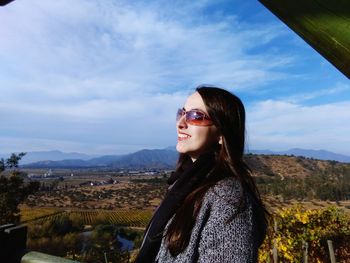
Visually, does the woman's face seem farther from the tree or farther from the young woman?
the tree

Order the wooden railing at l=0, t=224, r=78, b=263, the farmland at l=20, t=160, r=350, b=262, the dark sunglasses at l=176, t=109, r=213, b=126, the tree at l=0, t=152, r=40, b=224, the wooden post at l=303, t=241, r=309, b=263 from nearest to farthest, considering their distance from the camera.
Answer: the wooden railing at l=0, t=224, r=78, b=263 < the dark sunglasses at l=176, t=109, r=213, b=126 < the wooden post at l=303, t=241, r=309, b=263 < the farmland at l=20, t=160, r=350, b=262 < the tree at l=0, t=152, r=40, b=224

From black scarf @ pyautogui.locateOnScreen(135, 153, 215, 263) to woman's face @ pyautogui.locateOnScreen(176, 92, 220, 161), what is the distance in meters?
0.05

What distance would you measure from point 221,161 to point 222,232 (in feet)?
0.99

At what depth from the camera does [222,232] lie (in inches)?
49.1

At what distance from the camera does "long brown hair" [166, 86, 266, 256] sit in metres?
1.31

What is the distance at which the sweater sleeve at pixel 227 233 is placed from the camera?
4.02 ft

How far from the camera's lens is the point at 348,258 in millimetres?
8375

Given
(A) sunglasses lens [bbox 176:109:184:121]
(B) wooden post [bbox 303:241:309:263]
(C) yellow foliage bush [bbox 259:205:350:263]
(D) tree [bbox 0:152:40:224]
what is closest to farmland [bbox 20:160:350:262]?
(C) yellow foliage bush [bbox 259:205:350:263]

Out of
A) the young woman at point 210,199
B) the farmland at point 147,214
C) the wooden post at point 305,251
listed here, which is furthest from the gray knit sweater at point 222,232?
the wooden post at point 305,251

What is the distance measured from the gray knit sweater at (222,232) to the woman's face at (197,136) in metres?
0.26

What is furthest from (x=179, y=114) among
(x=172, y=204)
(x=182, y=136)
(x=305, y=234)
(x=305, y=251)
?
(x=305, y=234)

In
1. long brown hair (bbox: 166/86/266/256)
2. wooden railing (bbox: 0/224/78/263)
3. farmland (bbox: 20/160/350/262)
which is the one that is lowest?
farmland (bbox: 20/160/350/262)

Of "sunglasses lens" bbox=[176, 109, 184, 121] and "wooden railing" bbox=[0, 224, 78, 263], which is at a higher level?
"sunglasses lens" bbox=[176, 109, 184, 121]

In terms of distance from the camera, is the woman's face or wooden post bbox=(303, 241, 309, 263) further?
wooden post bbox=(303, 241, 309, 263)
